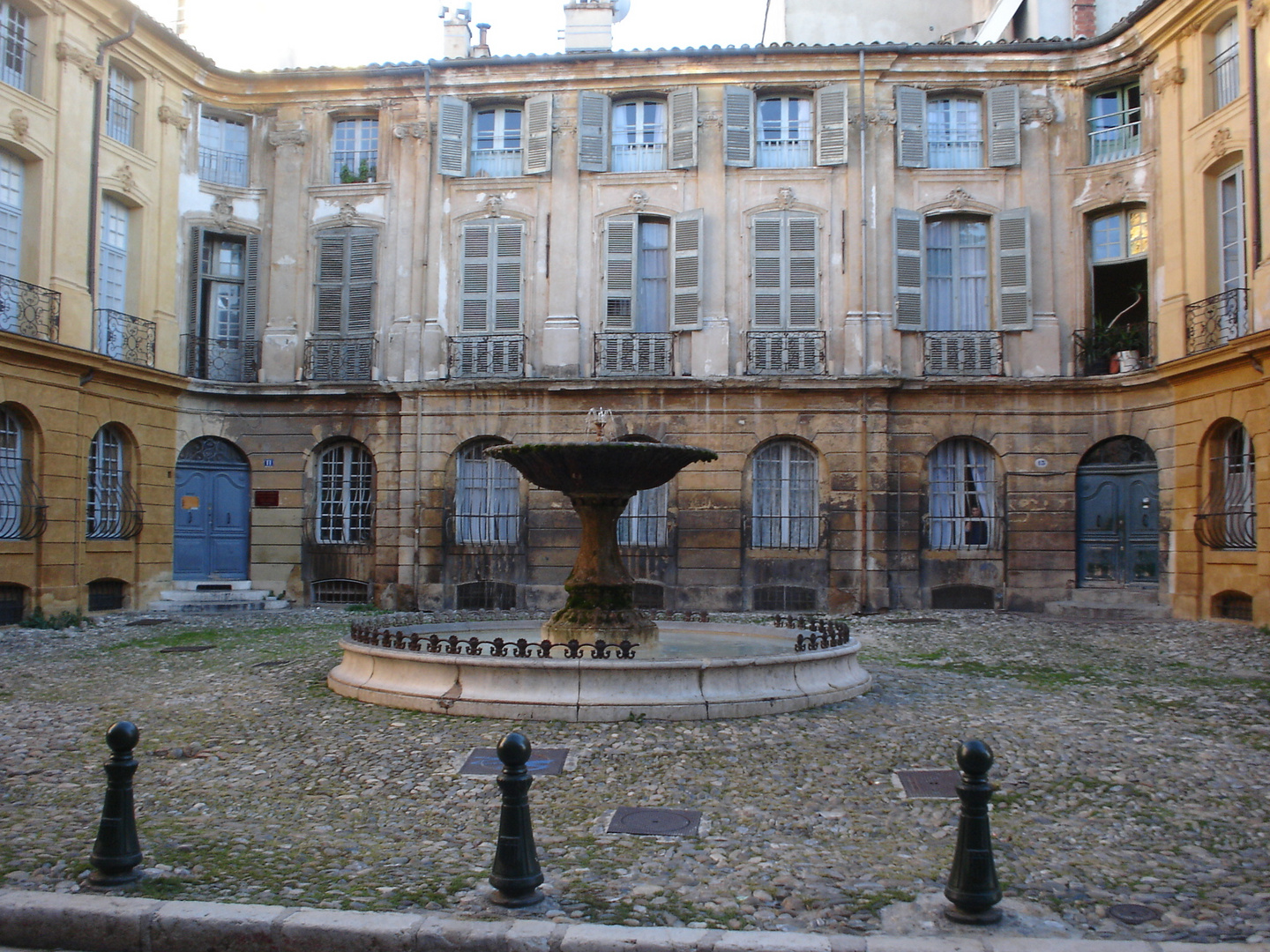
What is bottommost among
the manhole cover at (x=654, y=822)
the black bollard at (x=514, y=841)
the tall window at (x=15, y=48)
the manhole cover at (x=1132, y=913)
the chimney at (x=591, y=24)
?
the manhole cover at (x=1132, y=913)

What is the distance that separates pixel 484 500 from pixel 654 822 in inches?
539

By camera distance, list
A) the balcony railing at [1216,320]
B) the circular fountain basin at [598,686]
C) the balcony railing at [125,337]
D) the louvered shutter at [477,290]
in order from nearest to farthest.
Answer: the circular fountain basin at [598,686]
the balcony railing at [1216,320]
the balcony railing at [125,337]
the louvered shutter at [477,290]

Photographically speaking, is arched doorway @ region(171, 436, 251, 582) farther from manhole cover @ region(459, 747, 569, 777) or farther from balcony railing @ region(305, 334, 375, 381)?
manhole cover @ region(459, 747, 569, 777)

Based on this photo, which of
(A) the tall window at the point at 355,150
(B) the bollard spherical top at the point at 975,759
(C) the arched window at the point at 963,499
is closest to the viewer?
(B) the bollard spherical top at the point at 975,759

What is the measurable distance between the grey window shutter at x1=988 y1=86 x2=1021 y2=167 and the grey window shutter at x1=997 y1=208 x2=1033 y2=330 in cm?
99

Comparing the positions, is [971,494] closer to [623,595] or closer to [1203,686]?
[1203,686]

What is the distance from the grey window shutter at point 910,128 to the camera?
18.3 meters

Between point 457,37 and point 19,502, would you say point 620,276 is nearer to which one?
point 457,37

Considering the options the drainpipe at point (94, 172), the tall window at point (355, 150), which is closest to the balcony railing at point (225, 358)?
the drainpipe at point (94, 172)

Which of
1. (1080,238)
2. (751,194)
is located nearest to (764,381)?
(751,194)

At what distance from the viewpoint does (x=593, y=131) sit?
1867cm

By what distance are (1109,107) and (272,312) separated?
51.8ft

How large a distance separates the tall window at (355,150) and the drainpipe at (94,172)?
4.12 metres

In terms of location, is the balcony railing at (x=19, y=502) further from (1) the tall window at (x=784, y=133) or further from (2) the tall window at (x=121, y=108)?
(1) the tall window at (x=784, y=133)
